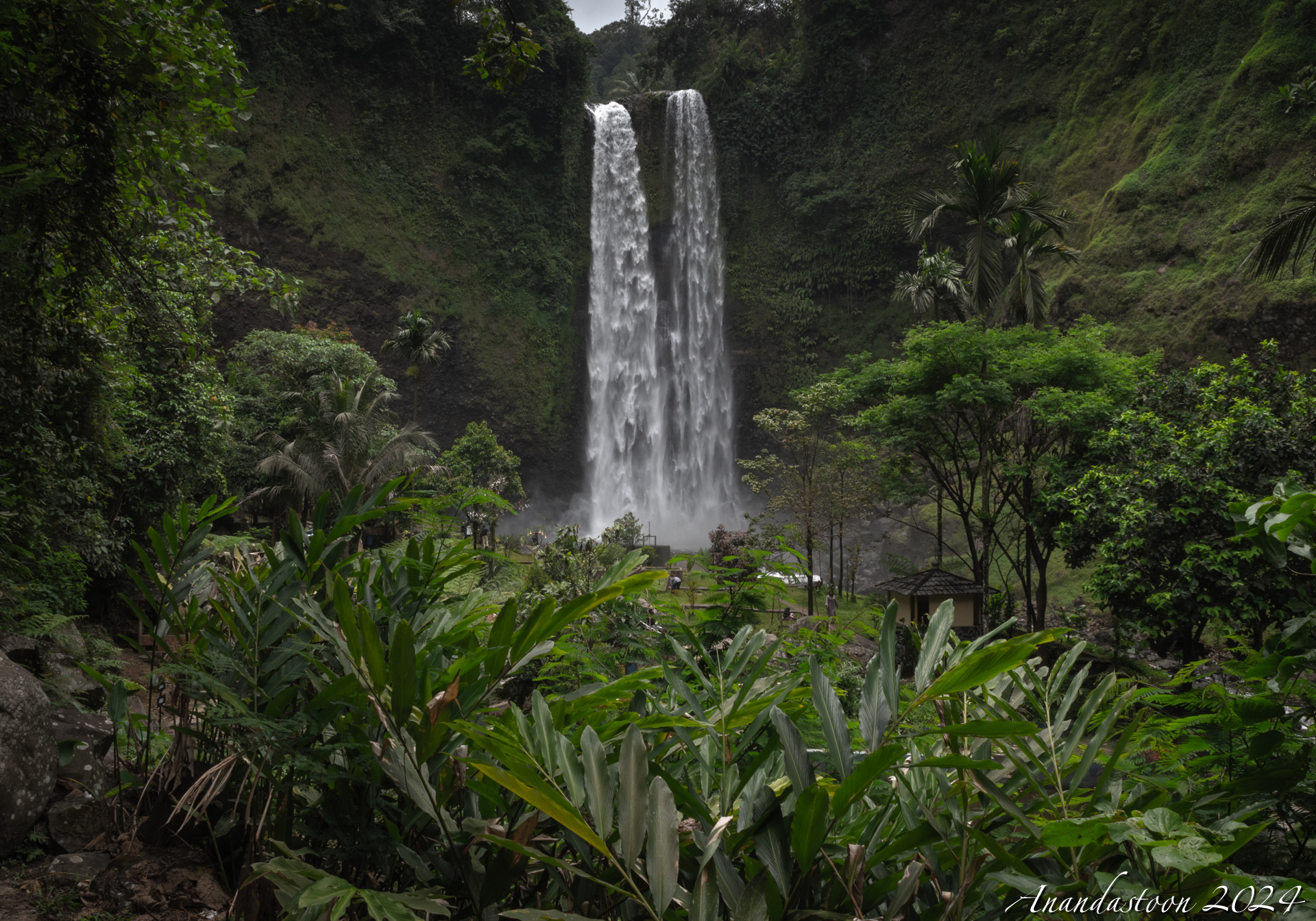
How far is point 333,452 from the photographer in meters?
17.0

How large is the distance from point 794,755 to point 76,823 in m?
2.35

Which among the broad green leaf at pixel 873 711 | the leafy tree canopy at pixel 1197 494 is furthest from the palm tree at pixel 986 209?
the broad green leaf at pixel 873 711

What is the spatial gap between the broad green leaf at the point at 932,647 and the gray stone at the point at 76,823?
2.25 meters

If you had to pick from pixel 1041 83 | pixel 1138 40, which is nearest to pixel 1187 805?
pixel 1138 40

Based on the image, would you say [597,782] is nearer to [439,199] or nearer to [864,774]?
[864,774]

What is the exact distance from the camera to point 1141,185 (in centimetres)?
2191

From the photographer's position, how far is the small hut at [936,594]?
1418 cm

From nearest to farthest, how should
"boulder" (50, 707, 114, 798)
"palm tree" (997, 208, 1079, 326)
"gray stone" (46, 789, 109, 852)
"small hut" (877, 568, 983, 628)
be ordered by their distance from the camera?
"gray stone" (46, 789, 109, 852)
"boulder" (50, 707, 114, 798)
"small hut" (877, 568, 983, 628)
"palm tree" (997, 208, 1079, 326)

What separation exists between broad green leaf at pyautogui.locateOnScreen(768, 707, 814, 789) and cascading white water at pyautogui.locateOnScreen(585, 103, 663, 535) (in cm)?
3084

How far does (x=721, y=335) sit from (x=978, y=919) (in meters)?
33.1

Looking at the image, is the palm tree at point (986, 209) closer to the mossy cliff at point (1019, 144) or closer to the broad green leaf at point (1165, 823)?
the mossy cliff at point (1019, 144)

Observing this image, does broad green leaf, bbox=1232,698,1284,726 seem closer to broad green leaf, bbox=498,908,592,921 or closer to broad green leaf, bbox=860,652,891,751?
broad green leaf, bbox=860,652,891,751

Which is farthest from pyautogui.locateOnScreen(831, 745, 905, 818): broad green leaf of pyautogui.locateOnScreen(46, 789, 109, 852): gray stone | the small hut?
the small hut

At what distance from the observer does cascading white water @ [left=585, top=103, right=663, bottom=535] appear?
105ft
